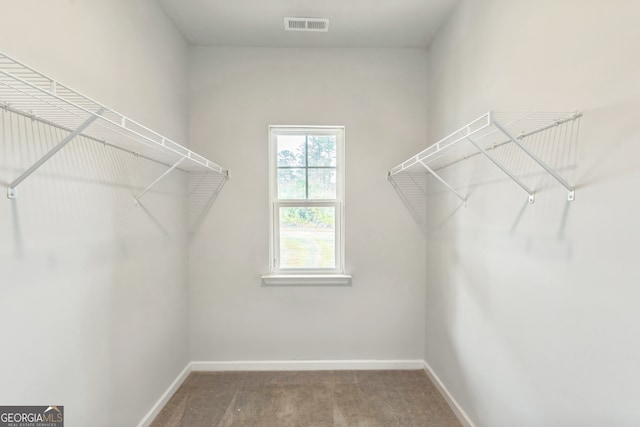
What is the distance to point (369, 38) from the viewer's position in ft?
7.62

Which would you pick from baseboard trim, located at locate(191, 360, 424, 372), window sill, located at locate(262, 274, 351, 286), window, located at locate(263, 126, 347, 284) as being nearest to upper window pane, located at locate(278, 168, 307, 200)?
window, located at locate(263, 126, 347, 284)

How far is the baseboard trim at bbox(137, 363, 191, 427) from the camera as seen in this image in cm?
181

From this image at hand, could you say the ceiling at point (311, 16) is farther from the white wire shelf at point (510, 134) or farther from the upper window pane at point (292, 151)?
the white wire shelf at point (510, 134)

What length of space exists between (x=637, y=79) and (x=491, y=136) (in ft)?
2.00

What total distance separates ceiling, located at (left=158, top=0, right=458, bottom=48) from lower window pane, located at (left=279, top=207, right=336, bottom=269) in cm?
139

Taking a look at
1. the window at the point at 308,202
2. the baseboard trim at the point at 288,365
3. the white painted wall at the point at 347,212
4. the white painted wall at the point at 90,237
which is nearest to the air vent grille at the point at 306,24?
the white painted wall at the point at 347,212

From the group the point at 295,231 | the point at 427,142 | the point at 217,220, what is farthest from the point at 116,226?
the point at 427,142

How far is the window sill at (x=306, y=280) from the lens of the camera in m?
2.45

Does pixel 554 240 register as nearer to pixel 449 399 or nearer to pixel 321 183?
pixel 449 399

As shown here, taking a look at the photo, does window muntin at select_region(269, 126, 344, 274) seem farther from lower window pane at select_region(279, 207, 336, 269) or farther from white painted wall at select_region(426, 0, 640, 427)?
white painted wall at select_region(426, 0, 640, 427)

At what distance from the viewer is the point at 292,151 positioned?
8.34 ft

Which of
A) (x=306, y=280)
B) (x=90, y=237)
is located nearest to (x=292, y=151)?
(x=306, y=280)

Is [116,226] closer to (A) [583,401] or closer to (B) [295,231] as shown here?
(B) [295,231]

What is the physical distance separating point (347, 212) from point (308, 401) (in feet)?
4.78
